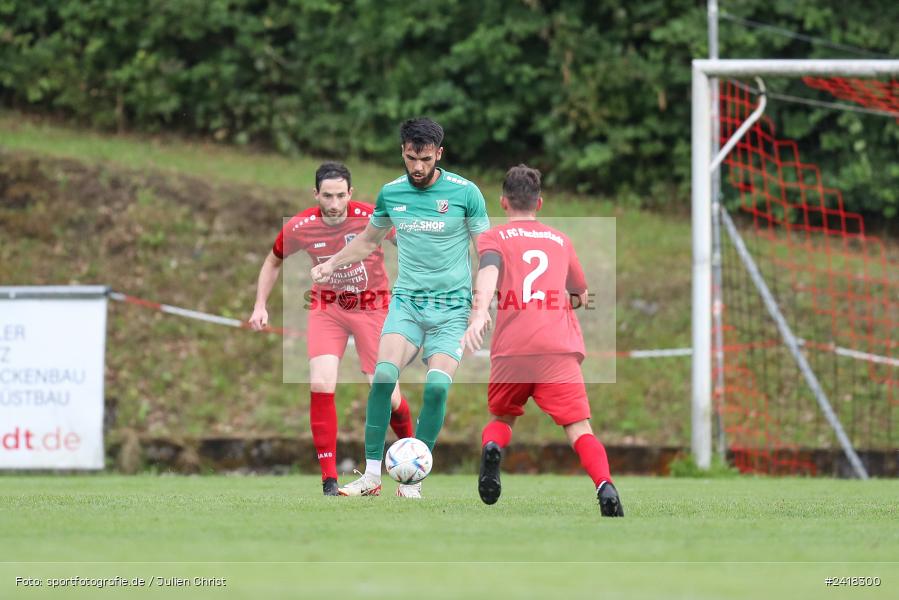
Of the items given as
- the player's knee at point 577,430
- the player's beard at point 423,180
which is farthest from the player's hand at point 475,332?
the player's beard at point 423,180

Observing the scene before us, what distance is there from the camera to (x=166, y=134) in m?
20.4

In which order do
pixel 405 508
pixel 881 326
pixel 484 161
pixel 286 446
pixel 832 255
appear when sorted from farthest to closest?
pixel 484 161, pixel 832 255, pixel 881 326, pixel 286 446, pixel 405 508

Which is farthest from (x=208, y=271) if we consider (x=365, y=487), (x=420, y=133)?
(x=420, y=133)

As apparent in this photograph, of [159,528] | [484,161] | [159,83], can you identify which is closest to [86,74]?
[159,83]

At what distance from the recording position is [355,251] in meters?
8.09

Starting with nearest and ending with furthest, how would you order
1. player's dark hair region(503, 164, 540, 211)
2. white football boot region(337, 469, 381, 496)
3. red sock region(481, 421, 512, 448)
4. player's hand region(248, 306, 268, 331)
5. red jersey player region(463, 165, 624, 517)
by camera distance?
red jersey player region(463, 165, 624, 517), red sock region(481, 421, 512, 448), player's dark hair region(503, 164, 540, 211), white football boot region(337, 469, 381, 496), player's hand region(248, 306, 268, 331)

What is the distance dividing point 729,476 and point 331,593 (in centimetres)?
858

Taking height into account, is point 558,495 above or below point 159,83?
below

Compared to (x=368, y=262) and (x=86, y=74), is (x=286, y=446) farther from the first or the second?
(x=86, y=74)

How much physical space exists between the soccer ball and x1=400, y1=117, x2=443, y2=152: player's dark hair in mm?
1601

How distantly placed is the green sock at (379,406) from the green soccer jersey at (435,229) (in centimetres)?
45

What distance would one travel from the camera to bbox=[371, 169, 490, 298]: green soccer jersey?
7754 millimetres

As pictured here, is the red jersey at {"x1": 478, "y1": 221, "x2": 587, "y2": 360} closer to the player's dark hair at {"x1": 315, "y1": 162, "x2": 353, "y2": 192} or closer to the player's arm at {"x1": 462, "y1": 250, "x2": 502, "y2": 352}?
the player's arm at {"x1": 462, "y1": 250, "x2": 502, "y2": 352}

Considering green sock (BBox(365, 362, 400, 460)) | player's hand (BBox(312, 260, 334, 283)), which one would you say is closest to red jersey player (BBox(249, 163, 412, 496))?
player's hand (BBox(312, 260, 334, 283))
